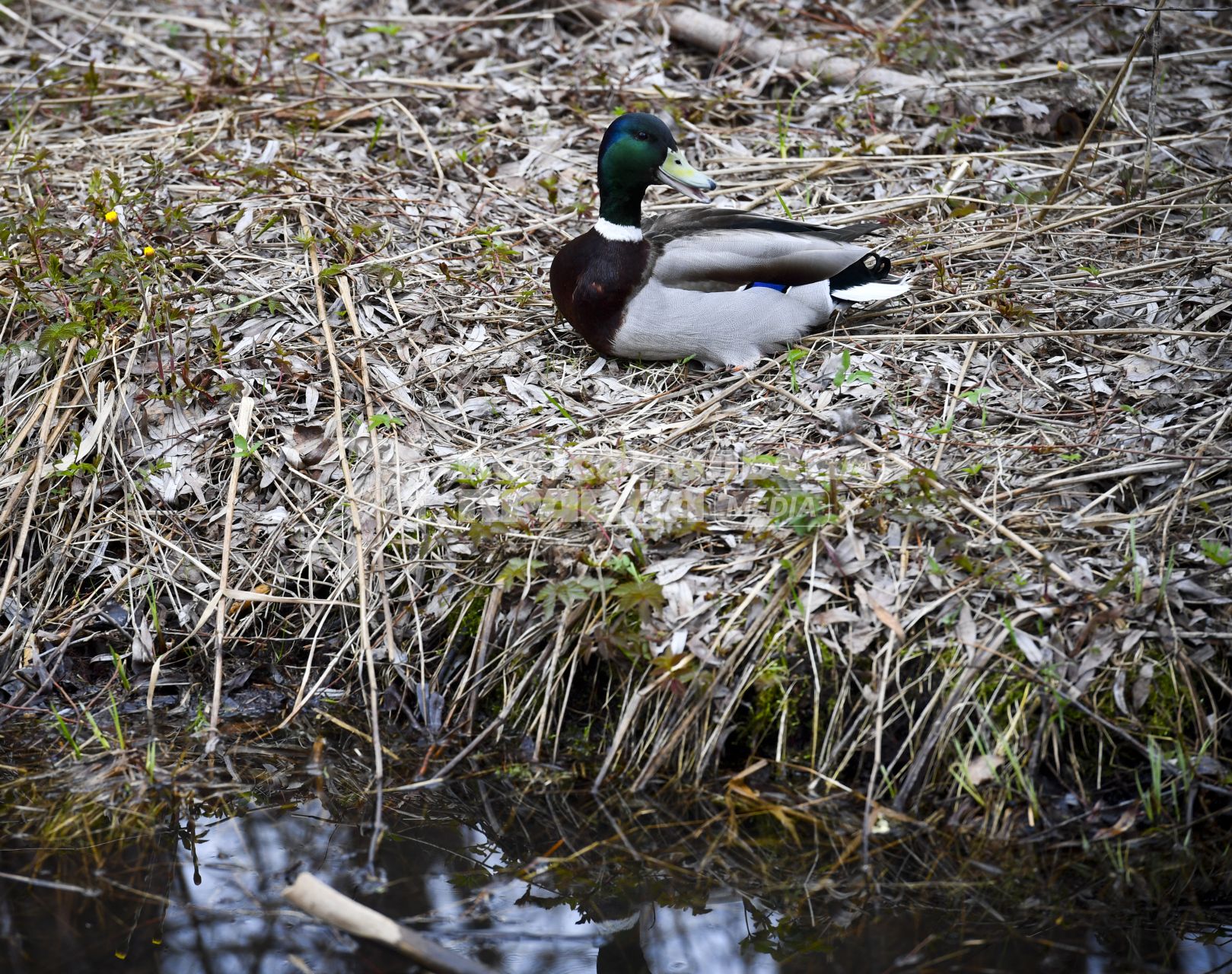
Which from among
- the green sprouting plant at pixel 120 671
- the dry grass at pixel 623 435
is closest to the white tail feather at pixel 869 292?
the dry grass at pixel 623 435

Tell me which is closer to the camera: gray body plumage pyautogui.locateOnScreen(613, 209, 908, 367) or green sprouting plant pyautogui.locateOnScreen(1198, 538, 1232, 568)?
green sprouting plant pyautogui.locateOnScreen(1198, 538, 1232, 568)

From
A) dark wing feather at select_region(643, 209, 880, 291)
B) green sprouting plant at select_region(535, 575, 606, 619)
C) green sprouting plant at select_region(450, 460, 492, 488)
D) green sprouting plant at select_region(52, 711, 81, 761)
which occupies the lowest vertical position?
green sprouting plant at select_region(52, 711, 81, 761)

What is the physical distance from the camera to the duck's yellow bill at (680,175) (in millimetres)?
3879

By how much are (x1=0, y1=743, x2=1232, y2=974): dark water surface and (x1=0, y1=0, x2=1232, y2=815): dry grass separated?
173 millimetres

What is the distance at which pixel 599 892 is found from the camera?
258 cm

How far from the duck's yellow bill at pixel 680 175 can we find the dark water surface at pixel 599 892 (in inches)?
83.9

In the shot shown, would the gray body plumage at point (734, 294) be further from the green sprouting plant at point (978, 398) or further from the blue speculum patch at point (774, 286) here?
the green sprouting plant at point (978, 398)

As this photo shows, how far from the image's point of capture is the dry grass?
9.32 feet

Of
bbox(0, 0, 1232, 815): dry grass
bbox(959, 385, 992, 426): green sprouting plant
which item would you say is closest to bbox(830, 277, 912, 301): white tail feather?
bbox(0, 0, 1232, 815): dry grass

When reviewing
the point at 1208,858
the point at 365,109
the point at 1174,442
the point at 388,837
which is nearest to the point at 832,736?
the point at 1208,858

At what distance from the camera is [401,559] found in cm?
325

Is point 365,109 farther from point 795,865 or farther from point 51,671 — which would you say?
point 795,865

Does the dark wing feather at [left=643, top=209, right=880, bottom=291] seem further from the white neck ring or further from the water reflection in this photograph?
the water reflection

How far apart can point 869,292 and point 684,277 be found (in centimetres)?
65
